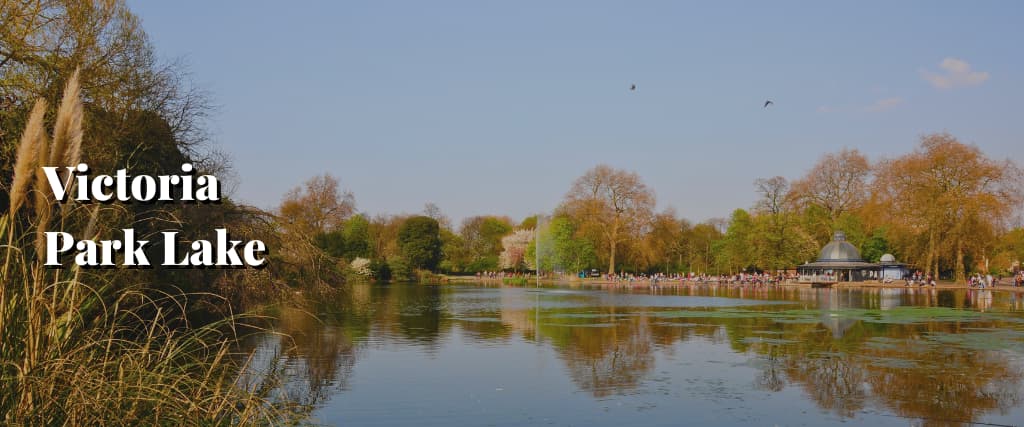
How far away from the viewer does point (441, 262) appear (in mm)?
93375

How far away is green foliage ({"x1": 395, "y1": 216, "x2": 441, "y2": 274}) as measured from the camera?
281 ft

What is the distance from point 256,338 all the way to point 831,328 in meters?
15.5

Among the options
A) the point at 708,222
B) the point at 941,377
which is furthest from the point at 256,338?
the point at 708,222

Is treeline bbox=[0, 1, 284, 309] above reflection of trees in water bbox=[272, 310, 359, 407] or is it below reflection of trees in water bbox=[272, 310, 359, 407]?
above

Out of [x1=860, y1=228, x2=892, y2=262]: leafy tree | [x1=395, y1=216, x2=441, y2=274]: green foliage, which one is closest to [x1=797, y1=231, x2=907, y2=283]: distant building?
[x1=860, y1=228, x2=892, y2=262]: leafy tree

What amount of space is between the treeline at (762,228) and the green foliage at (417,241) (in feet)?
0.40

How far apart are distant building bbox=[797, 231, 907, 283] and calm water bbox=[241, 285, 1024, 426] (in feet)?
122

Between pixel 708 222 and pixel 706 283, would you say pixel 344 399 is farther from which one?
pixel 708 222

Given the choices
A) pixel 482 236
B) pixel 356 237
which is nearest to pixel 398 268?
pixel 356 237

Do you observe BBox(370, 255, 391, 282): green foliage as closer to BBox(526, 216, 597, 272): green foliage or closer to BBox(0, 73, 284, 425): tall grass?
BBox(526, 216, 597, 272): green foliage

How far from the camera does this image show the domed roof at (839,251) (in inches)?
2499

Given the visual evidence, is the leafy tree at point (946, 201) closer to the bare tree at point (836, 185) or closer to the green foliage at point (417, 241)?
the bare tree at point (836, 185)

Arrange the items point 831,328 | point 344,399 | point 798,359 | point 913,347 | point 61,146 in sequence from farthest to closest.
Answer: point 831,328 → point 913,347 → point 798,359 → point 344,399 → point 61,146

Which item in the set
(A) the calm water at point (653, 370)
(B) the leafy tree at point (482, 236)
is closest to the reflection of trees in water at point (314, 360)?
(A) the calm water at point (653, 370)
